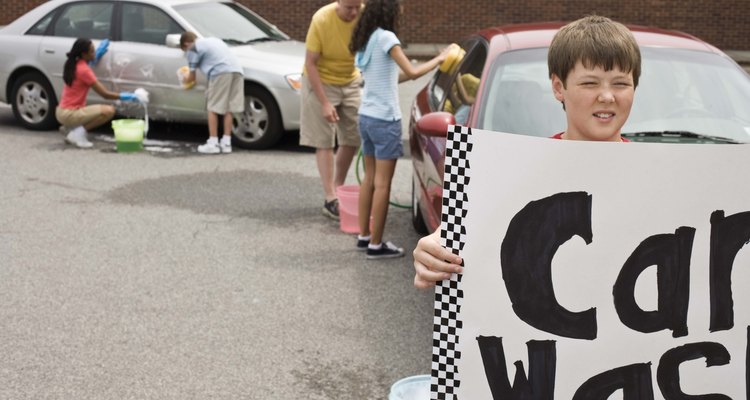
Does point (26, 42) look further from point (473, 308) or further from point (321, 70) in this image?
point (473, 308)

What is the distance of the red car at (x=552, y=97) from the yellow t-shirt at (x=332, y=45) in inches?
61.3

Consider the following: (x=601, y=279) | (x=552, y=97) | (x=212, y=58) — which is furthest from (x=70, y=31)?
(x=601, y=279)

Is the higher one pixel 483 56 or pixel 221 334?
pixel 483 56

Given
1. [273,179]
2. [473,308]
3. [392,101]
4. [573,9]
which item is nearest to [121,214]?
[273,179]

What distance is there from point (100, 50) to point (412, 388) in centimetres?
906

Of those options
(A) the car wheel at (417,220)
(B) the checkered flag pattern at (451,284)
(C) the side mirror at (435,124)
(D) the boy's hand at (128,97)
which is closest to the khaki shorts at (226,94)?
(D) the boy's hand at (128,97)

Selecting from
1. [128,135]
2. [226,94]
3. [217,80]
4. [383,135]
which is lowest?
[128,135]

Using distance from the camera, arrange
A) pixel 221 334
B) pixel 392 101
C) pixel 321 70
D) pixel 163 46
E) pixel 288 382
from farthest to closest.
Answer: pixel 163 46, pixel 321 70, pixel 392 101, pixel 221 334, pixel 288 382

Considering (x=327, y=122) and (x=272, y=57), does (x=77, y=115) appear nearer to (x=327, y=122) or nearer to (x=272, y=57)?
(x=272, y=57)

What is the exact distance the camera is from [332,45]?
8188 mm

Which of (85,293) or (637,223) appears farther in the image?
(85,293)

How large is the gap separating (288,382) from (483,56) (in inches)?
93.8

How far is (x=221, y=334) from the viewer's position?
5809 mm

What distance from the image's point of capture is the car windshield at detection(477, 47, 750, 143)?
18.8ft
